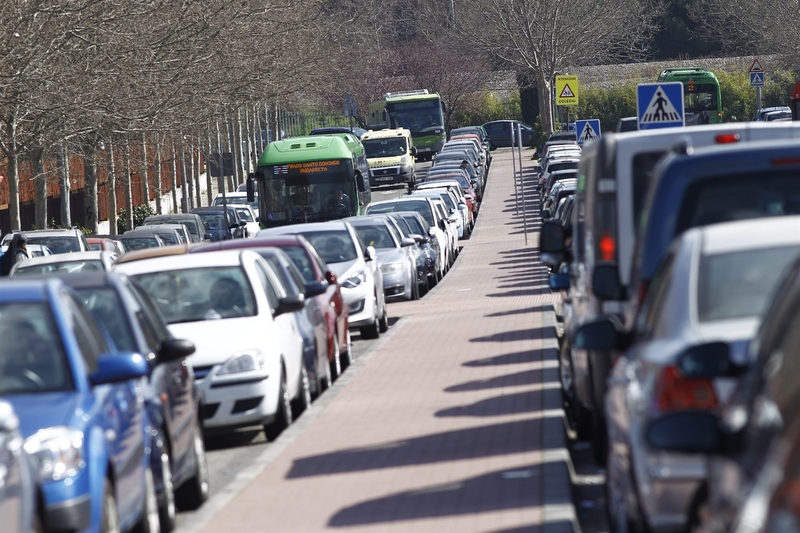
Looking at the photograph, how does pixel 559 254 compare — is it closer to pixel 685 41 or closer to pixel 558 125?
pixel 558 125

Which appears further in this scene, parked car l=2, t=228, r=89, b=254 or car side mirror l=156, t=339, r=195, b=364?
Result: parked car l=2, t=228, r=89, b=254

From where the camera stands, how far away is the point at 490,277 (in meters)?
31.8

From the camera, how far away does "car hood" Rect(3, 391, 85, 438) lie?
21.0 feet

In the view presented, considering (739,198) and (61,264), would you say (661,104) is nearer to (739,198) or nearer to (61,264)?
(61,264)

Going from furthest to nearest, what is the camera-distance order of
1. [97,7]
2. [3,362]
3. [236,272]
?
[97,7] < [236,272] < [3,362]

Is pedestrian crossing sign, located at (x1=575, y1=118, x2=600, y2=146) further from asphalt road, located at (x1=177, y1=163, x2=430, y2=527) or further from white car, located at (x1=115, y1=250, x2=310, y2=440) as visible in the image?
asphalt road, located at (x1=177, y1=163, x2=430, y2=527)

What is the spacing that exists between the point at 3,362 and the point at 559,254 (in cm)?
572

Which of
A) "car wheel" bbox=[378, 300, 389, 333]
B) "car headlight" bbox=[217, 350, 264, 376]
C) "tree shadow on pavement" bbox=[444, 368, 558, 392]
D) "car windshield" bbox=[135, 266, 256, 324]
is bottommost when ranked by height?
"car wheel" bbox=[378, 300, 389, 333]

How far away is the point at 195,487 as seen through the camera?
30.8 ft

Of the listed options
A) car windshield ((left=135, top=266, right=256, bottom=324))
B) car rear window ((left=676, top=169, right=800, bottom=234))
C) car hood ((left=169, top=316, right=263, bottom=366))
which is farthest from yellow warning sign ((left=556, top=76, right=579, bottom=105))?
car rear window ((left=676, top=169, right=800, bottom=234))

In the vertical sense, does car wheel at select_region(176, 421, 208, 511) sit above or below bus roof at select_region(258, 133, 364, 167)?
below

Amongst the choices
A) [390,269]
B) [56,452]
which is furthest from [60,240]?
[56,452]

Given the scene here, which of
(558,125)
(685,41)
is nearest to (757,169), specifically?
(558,125)

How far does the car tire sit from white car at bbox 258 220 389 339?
7.34 m
